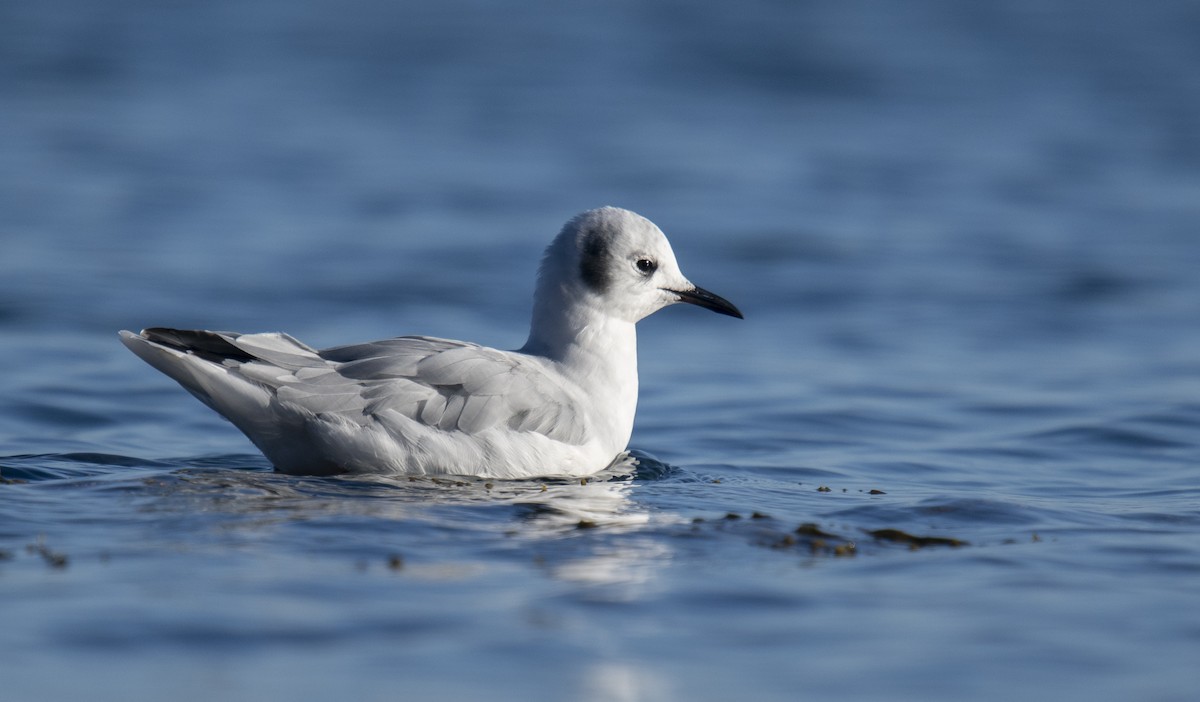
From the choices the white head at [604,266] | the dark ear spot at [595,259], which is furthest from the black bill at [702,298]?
the dark ear spot at [595,259]

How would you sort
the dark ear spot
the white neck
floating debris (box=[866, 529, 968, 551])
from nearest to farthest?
floating debris (box=[866, 529, 968, 551]) → the white neck → the dark ear spot

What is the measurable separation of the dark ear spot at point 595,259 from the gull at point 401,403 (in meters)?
0.45

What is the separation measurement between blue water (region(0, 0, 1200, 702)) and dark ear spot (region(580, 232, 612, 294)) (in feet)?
3.61

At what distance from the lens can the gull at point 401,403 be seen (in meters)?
6.94

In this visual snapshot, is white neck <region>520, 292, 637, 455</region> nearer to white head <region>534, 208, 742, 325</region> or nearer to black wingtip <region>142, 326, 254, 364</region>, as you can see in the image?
white head <region>534, 208, 742, 325</region>

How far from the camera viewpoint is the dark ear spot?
7.88 metres

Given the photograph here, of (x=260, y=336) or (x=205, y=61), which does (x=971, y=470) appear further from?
(x=205, y=61)

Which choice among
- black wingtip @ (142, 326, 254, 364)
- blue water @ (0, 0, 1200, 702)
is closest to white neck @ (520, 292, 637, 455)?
blue water @ (0, 0, 1200, 702)

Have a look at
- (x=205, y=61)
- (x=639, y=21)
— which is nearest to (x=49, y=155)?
(x=205, y=61)

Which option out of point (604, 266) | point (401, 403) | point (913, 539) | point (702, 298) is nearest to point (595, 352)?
point (604, 266)

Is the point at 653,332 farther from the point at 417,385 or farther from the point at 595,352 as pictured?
the point at 417,385

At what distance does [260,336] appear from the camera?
725 cm

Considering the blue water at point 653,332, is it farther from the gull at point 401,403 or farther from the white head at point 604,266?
the white head at point 604,266

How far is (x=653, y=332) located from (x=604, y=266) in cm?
437
